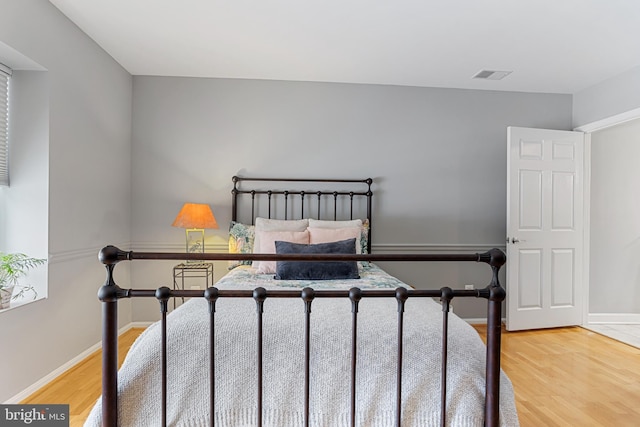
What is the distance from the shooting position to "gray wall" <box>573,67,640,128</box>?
10.8 feet

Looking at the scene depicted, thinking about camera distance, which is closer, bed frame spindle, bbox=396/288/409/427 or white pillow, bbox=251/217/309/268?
bed frame spindle, bbox=396/288/409/427

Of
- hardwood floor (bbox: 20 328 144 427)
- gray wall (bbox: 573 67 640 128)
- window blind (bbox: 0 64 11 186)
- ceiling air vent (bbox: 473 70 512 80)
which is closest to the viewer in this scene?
hardwood floor (bbox: 20 328 144 427)

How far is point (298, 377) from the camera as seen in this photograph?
1.37m

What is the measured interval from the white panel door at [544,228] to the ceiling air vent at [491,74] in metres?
0.51

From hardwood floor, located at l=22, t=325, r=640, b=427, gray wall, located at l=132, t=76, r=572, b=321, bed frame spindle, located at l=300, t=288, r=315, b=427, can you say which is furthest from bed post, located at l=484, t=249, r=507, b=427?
gray wall, located at l=132, t=76, r=572, b=321

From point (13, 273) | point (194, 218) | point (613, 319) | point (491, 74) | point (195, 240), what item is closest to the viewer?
point (13, 273)

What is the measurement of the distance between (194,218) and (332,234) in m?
1.19

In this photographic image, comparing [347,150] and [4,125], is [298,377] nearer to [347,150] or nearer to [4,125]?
[4,125]

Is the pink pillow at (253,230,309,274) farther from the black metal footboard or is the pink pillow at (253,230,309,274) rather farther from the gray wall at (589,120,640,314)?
the gray wall at (589,120,640,314)

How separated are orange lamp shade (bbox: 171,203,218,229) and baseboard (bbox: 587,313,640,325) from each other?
13.4 feet

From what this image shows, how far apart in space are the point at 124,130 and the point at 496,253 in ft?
11.1

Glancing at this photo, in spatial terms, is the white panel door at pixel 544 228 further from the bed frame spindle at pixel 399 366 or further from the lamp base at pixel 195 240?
the lamp base at pixel 195 240

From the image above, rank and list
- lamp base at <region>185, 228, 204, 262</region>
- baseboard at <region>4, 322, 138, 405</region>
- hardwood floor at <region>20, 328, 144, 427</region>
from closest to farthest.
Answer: hardwood floor at <region>20, 328, 144, 427</region> → baseboard at <region>4, 322, 138, 405</region> → lamp base at <region>185, 228, 204, 262</region>

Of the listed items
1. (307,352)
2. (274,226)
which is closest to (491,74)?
(274,226)
